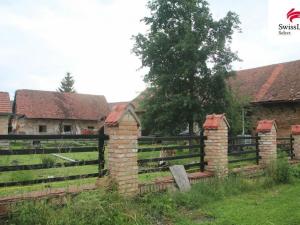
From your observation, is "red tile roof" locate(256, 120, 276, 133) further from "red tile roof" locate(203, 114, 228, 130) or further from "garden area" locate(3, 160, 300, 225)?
"red tile roof" locate(203, 114, 228, 130)

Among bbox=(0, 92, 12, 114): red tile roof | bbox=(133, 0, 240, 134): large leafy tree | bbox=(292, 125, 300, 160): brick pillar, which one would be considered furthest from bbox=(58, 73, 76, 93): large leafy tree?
bbox=(292, 125, 300, 160): brick pillar

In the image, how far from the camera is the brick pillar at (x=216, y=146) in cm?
818

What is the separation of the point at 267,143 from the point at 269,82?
14249mm

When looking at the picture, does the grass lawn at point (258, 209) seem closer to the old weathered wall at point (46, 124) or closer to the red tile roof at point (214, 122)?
the red tile roof at point (214, 122)

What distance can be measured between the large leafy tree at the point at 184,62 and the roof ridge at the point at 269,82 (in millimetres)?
3651

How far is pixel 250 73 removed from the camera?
87.8 ft

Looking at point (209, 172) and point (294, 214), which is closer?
point (294, 214)

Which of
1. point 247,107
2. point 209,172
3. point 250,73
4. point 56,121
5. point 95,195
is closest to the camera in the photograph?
point 95,195

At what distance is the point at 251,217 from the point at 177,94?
47.0 ft

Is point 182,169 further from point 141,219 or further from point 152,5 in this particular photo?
point 152,5

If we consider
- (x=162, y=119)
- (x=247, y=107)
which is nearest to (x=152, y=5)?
(x=162, y=119)

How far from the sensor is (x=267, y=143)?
34.1 ft

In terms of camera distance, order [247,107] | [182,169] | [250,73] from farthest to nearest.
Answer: [250,73]
[247,107]
[182,169]

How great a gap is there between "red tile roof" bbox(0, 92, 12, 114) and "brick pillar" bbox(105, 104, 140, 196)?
23.4m
